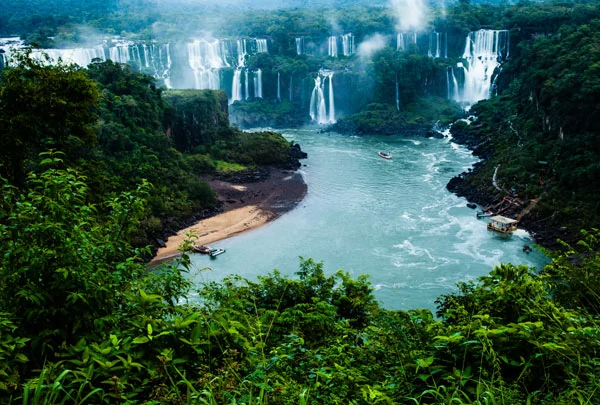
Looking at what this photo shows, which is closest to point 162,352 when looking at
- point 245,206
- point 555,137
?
point 245,206

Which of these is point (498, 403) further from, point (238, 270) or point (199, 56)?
point (199, 56)

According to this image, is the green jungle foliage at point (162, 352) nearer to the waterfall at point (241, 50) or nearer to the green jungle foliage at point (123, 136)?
the green jungle foliage at point (123, 136)

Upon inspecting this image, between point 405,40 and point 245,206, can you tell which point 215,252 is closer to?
point 245,206

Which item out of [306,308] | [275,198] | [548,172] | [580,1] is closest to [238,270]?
[275,198]

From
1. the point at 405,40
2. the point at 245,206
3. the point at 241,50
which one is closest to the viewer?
the point at 245,206

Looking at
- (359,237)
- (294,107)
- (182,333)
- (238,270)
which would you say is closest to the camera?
(182,333)

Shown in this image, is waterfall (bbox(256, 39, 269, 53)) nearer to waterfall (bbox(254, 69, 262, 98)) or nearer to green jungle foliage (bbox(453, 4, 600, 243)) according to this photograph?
waterfall (bbox(254, 69, 262, 98))
